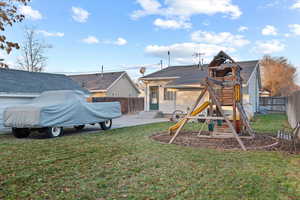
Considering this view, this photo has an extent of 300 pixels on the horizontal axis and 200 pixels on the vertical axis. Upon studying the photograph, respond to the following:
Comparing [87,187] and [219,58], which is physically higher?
[219,58]

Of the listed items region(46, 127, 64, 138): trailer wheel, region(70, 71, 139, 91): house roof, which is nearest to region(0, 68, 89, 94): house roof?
region(46, 127, 64, 138): trailer wheel

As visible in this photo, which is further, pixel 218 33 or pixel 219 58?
pixel 218 33

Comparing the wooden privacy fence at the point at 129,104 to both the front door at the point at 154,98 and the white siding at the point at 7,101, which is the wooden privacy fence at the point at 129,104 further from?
the white siding at the point at 7,101

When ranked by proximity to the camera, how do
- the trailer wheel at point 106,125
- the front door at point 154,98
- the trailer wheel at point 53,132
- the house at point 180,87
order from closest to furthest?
the trailer wheel at point 53,132 < the trailer wheel at point 106,125 < the house at point 180,87 < the front door at point 154,98

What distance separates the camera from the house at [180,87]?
1672cm

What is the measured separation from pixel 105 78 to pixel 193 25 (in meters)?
15.1

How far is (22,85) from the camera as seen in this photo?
13.5m

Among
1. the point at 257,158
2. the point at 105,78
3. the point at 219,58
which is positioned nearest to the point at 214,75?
the point at 219,58

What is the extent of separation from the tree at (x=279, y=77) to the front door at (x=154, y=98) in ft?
87.9

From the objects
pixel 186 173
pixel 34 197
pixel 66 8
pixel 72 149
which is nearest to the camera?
pixel 34 197

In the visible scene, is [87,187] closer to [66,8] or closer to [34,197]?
[34,197]

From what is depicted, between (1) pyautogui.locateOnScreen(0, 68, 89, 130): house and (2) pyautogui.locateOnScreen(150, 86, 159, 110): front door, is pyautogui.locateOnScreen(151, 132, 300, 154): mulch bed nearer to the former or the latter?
(1) pyautogui.locateOnScreen(0, 68, 89, 130): house

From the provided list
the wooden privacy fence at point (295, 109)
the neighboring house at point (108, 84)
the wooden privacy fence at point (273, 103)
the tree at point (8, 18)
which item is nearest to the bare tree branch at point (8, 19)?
the tree at point (8, 18)

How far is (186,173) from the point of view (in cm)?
465
